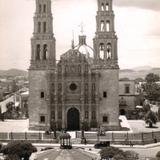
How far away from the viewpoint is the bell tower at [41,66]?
53969 mm

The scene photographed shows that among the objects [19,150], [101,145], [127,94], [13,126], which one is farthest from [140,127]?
[19,150]

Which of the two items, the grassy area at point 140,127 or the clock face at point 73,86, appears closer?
the clock face at point 73,86

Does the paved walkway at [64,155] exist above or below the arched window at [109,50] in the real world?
below

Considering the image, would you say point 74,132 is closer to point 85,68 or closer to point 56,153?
point 85,68

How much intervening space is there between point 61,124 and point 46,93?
11.4 ft

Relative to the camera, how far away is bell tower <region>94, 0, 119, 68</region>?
5362cm

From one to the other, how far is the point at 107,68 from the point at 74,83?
3.60 m

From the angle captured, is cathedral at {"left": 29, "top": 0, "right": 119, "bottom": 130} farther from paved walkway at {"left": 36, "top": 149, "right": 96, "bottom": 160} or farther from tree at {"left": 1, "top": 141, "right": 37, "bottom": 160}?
tree at {"left": 1, "top": 141, "right": 37, "bottom": 160}

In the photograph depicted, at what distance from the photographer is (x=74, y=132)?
5219 centimetres

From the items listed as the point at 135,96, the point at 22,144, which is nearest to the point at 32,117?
the point at 22,144

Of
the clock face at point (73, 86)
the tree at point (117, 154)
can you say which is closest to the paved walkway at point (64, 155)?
the tree at point (117, 154)

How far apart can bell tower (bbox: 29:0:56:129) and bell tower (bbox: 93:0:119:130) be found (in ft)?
15.3

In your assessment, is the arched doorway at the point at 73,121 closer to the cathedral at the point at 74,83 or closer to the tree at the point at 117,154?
the cathedral at the point at 74,83

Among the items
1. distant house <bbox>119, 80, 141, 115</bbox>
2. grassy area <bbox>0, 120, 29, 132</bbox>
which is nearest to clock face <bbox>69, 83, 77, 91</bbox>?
grassy area <bbox>0, 120, 29, 132</bbox>
